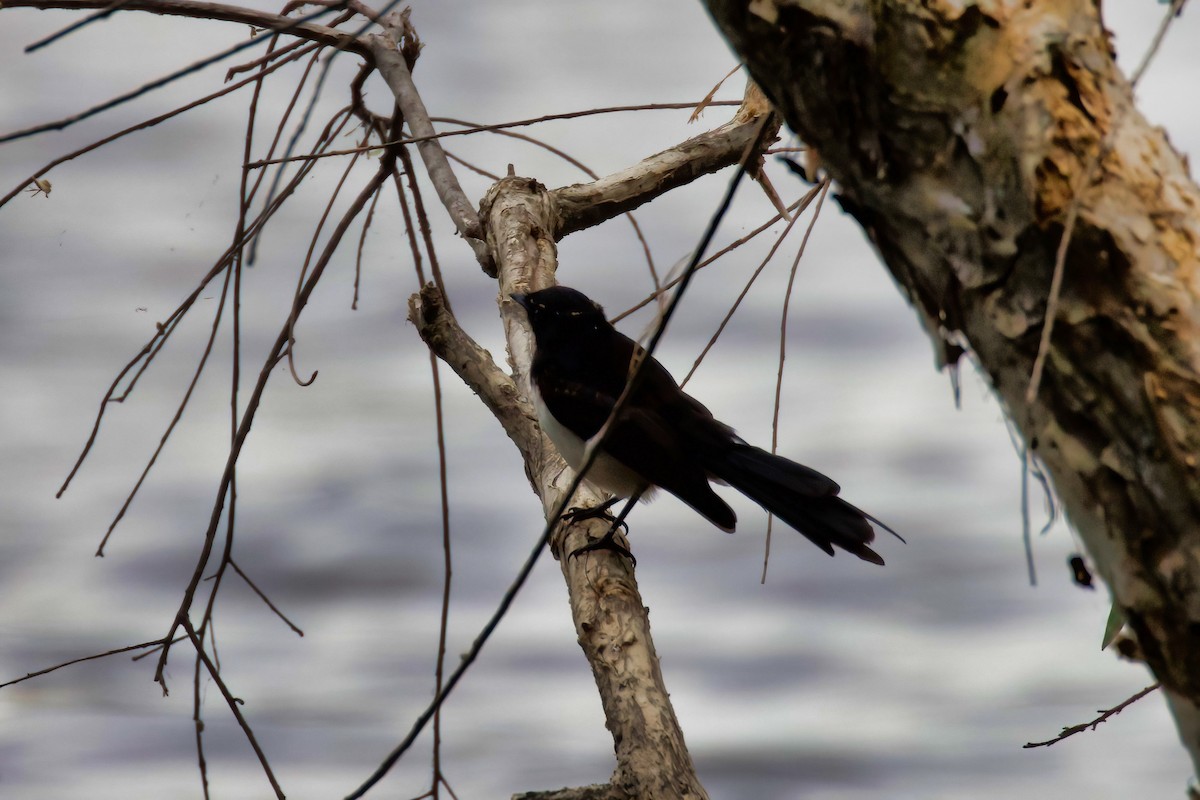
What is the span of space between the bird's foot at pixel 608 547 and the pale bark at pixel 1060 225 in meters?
1.03

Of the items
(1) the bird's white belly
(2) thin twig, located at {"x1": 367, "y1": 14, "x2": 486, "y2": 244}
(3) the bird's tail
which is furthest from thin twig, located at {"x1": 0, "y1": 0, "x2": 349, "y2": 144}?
(3) the bird's tail

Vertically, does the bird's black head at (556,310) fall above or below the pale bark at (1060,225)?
above

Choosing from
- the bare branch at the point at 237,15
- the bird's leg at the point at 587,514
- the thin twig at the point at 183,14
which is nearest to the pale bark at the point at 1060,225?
the thin twig at the point at 183,14

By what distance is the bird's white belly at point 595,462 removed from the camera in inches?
69.9

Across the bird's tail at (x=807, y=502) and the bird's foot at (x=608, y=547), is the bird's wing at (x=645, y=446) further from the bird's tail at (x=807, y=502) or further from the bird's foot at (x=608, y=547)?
the bird's foot at (x=608, y=547)

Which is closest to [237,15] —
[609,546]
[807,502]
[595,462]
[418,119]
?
[418,119]

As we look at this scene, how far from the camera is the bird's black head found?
1.91 m

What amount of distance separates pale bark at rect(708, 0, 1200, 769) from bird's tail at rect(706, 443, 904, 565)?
3.30 ft

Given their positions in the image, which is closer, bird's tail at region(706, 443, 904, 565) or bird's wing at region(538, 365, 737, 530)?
bird's tail at region(706, 443, 904, 565)

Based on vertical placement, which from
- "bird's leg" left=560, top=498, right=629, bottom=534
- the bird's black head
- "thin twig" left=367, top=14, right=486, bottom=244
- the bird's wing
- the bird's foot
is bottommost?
the bird's foot

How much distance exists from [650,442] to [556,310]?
30 centimetres

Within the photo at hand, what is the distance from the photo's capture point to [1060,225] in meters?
0.63

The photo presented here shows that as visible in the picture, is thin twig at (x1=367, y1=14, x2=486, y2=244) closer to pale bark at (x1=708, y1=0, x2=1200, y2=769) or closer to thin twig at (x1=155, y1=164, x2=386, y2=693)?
thin twig at (x1=155, y1=164, x2=386, y2=693)

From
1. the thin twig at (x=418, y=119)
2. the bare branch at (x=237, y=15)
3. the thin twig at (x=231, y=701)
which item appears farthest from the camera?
the thin twig at (x=418, y=119)
